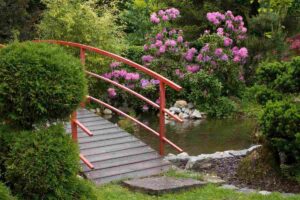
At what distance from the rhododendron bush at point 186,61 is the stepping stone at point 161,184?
6379mm

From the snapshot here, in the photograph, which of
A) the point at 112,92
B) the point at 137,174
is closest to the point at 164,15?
the point at 112,92

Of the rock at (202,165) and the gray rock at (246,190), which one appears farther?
the rock at (202,165)

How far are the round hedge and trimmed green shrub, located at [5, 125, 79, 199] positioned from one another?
0.15 metres

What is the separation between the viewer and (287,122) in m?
6.65

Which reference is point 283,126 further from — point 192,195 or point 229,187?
point 192,195

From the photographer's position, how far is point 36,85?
14.7 feet

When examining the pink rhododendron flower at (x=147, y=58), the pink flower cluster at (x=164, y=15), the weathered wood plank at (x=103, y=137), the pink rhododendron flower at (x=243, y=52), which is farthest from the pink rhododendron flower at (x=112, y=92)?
the weathered wood plank at (x=103, y=137)

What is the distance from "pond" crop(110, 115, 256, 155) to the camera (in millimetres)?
10172

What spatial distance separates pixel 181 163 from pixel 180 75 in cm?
597

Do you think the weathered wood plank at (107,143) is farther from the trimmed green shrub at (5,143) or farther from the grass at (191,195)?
the trimmed green shrub at (5,143)

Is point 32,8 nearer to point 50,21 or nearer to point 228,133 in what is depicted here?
point 50,21

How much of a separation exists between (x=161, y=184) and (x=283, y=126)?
151cm

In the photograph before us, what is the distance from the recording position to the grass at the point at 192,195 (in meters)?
6.28

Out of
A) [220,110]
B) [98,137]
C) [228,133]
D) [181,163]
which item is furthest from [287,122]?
[220,110]
